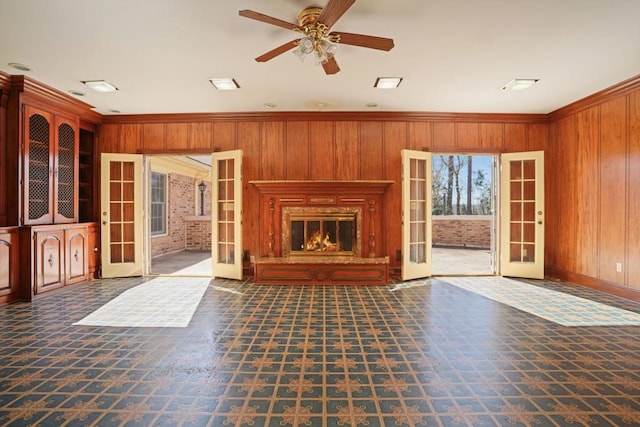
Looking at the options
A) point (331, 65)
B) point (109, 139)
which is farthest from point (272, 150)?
point (109, 139)

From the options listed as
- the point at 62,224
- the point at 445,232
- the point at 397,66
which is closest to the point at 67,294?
the point at 62,224

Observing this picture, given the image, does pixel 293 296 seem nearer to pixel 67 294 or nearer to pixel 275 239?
pixel 275 239

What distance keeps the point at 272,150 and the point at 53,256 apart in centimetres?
353

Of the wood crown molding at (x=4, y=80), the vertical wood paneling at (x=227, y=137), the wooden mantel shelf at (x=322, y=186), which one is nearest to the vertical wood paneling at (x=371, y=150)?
the wooden mantel shelf at (x=322, y=186)

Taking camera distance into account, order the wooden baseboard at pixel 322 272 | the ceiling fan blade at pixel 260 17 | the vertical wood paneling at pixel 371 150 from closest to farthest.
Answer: the ceiling fan blade at pixel 260 17, the wooden baseboard at pixel 322 272, the vertical wood paneling at pixel 371 150

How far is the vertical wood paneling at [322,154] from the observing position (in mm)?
5590

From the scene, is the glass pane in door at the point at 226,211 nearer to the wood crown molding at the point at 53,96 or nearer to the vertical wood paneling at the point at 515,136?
the wood crown molding at the point at 53,96

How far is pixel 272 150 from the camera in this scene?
5.62 meters

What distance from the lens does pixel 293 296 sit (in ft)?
14.3

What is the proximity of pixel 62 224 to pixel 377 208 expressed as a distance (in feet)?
15.9

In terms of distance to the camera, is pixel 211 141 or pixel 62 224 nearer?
pixel 62 224

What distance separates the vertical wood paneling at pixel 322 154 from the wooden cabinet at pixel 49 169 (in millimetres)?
3789

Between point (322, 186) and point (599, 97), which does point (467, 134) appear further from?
point (322, 186)

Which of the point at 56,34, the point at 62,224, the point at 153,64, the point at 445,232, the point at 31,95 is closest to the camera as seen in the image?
the point at 56,34
